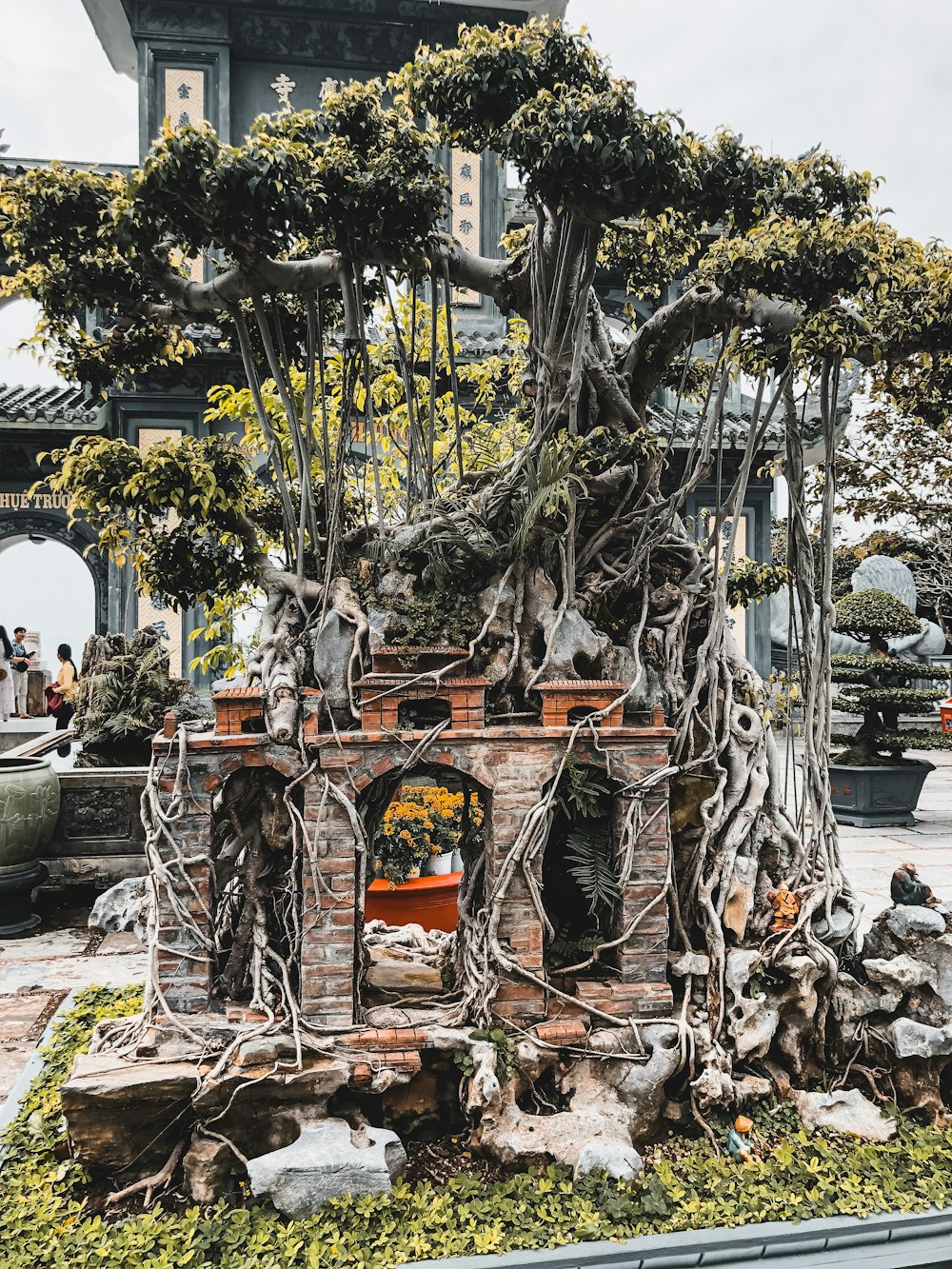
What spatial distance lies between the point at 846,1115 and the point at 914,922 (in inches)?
34.0

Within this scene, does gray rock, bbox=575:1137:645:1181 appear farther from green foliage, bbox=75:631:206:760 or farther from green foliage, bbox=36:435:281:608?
green foliage, bbox=75:631:206:760

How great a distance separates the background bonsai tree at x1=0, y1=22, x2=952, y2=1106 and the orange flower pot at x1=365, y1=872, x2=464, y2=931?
1767 millimetres

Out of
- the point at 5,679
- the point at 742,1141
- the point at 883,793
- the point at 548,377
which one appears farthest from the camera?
the point at 5,679

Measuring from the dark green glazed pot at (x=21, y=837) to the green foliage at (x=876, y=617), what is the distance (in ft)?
28.8

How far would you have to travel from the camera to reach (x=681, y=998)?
3.91 meters

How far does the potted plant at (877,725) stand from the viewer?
10.6 m

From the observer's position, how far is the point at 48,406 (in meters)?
12.5

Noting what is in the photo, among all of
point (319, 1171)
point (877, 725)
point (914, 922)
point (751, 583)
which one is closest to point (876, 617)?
point (877, 725)

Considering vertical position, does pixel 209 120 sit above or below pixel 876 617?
above

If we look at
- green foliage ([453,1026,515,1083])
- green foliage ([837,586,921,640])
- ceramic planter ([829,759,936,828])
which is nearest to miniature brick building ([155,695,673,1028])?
green foliage ([453,1026,515,1083])

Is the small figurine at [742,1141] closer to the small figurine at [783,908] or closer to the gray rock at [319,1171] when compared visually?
the small figurine at [783,908]

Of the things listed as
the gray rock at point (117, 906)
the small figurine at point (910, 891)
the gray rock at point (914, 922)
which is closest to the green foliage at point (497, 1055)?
the gray rock at point (914, 922)

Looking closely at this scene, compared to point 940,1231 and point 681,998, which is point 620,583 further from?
point 940,1231

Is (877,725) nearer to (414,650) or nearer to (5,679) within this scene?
(414,650)
